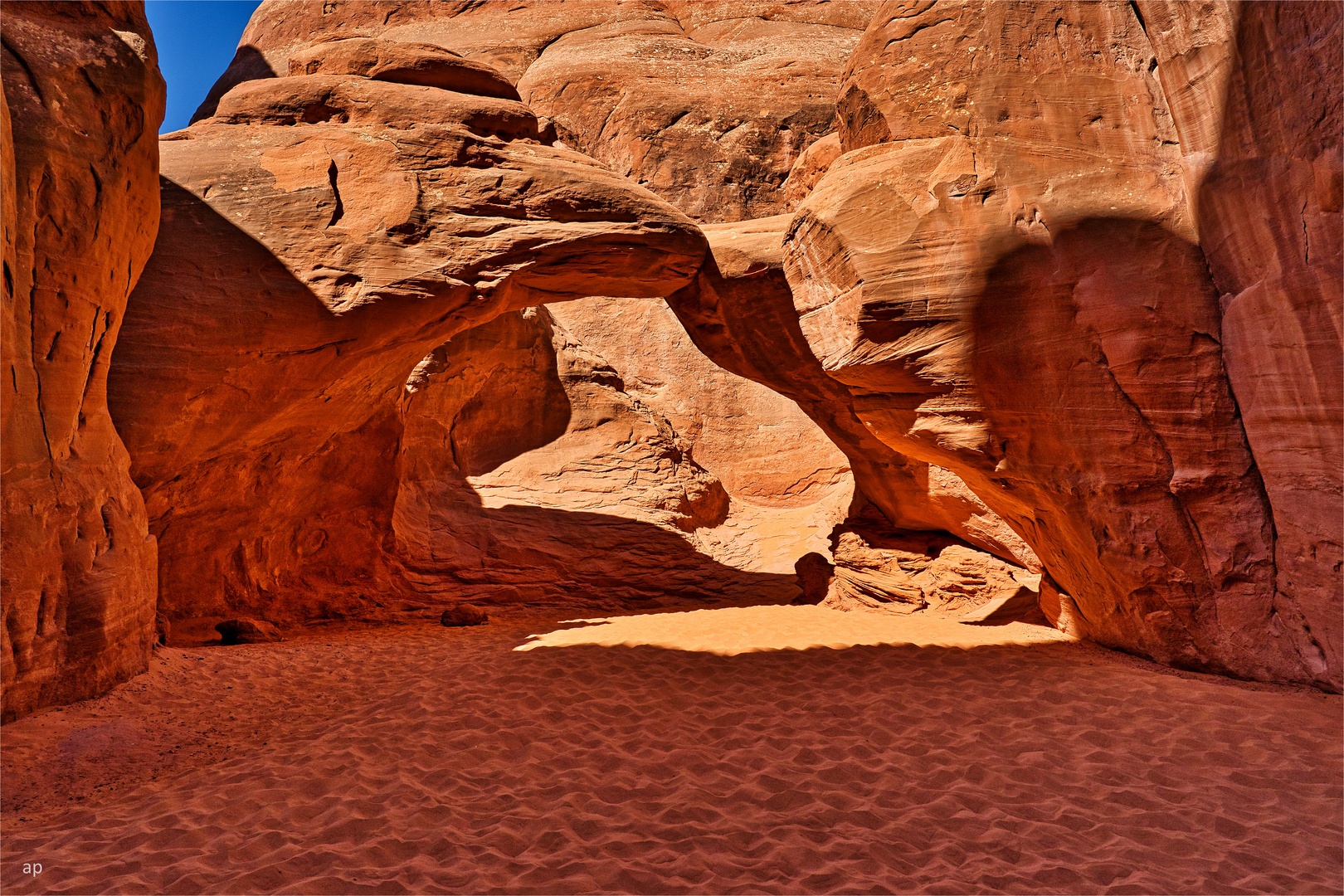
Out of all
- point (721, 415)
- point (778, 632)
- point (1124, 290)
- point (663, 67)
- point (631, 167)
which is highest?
point (663, 67)

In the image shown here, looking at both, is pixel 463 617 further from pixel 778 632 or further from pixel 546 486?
pixel 778 632

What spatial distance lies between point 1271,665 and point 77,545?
326 inches

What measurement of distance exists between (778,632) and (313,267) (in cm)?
583

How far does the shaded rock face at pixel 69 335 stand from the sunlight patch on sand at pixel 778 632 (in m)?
3.35

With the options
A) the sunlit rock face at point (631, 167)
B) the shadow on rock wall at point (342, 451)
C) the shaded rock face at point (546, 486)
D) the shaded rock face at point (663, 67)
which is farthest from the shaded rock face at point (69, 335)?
the shaded rock face at point (663, 67)

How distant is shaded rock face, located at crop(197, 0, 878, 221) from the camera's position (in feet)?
52.4

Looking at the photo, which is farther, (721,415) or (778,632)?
(721,415)

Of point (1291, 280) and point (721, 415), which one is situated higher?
point (721, 415)

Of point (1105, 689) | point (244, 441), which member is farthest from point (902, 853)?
point (244, 441)

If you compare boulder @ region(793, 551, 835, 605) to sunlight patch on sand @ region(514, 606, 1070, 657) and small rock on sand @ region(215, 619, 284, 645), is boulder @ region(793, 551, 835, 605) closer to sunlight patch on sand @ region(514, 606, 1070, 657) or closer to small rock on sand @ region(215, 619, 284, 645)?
sunlight patch on sand @ region(514, 606, 1070, 657)

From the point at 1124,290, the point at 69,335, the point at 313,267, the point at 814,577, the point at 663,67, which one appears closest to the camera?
the point at 69,335

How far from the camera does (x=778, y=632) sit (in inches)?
331

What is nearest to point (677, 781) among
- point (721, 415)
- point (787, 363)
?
point (787, 363)

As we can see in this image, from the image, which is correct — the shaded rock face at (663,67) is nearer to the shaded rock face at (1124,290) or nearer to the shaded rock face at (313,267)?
the shaded rock face at (313,267)
